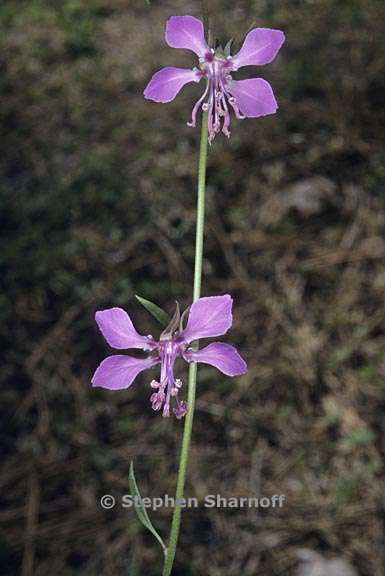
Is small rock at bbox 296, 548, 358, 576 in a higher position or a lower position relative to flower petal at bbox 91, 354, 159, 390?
lower

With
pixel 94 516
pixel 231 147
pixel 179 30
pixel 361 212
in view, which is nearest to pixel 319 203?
pixel 361 212

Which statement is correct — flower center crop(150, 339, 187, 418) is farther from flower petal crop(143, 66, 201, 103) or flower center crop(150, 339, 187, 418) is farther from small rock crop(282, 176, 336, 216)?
small rock crop(282, 176, 336, 216)

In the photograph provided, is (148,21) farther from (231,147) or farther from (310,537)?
(310,537)

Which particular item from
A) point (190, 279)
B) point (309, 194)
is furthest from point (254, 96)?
point (309, 194)

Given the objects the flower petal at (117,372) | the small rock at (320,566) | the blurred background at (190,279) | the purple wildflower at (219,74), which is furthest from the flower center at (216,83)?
the small rock at (320,566)

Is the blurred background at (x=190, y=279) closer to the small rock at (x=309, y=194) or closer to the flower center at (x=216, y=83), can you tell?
the small rock at (x=309, y=194)

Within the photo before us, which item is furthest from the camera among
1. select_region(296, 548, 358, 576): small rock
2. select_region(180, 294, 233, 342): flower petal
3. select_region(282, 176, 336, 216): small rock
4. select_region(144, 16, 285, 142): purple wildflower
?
select_region(282, 176, 336, 216): small rock

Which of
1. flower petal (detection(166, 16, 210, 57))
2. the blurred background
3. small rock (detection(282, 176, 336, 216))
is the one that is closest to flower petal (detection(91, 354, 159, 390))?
flower petal (detection(166, 16, 210, 57))

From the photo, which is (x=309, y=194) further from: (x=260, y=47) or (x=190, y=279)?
(x=260, y=47)

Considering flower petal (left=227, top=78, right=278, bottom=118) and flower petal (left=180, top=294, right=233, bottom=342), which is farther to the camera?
flower petal (left=227, top=78, right=278, bottom=118)
